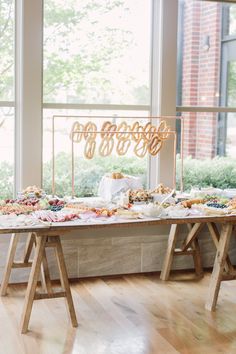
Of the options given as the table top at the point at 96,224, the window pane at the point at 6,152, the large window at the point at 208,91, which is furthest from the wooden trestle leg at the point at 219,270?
the window pane at the point at 6,152

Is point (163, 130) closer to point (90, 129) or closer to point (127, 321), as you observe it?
point (90, 129)

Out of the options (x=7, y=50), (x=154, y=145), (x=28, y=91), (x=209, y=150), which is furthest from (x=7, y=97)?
(x=209, y=150)

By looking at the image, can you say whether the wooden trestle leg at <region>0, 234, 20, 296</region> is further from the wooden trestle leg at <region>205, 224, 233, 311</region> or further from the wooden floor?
the wooden trestle leg at <region>205, 224, 233, 311</region>

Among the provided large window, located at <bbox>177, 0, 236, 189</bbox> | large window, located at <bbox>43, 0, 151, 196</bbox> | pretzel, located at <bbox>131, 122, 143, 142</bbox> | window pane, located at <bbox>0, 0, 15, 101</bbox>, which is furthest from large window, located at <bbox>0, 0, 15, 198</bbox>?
large window, located at <bbox>177, 0, 236, 189</bbox>

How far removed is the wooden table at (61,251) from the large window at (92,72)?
2.44 feet

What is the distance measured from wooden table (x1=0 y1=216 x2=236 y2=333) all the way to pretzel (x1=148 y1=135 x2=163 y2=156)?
69 cm

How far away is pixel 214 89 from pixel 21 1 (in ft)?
6.77

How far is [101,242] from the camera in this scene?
560 centimetres

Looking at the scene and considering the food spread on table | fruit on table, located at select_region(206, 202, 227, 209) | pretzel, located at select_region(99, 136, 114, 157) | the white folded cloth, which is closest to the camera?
the food spread on table

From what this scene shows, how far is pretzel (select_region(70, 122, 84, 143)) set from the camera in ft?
17.6

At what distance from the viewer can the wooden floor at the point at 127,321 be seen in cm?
394

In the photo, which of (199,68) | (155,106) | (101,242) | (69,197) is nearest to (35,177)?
(69,197)

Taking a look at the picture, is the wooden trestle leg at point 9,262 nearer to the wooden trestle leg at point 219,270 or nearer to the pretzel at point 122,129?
the pretzel at point 122,129

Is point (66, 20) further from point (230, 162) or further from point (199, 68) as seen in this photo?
point (230, 162)
